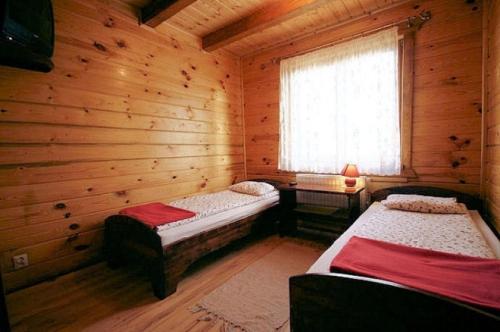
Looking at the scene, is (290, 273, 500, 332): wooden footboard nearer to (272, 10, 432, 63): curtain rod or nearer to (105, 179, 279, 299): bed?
(105, 179, 279, 299): bed

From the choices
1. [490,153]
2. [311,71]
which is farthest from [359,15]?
[490,153]

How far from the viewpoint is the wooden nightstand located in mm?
2682

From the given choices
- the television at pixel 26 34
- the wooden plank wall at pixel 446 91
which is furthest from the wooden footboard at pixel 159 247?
the wooden plank wall at pixel 446 91

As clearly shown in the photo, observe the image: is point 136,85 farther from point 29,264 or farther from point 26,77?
point 29,264

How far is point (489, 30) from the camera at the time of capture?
2154mm

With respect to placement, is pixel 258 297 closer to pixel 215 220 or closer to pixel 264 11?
pixel 215 220

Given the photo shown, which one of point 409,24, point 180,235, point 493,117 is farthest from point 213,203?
point 409,24

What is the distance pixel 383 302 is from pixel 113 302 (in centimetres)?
182

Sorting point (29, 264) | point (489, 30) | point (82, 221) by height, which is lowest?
point (29, 264)

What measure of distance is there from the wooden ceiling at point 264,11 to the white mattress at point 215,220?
2.03m

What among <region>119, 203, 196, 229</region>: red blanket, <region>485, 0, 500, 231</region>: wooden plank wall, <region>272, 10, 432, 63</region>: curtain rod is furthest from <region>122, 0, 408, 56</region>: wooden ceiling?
<region>119, 203, 196, 229</region>: red blanket

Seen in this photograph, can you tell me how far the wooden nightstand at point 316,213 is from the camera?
2.68 metres

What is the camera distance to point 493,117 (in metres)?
2.00

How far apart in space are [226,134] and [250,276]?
2.24 meters
